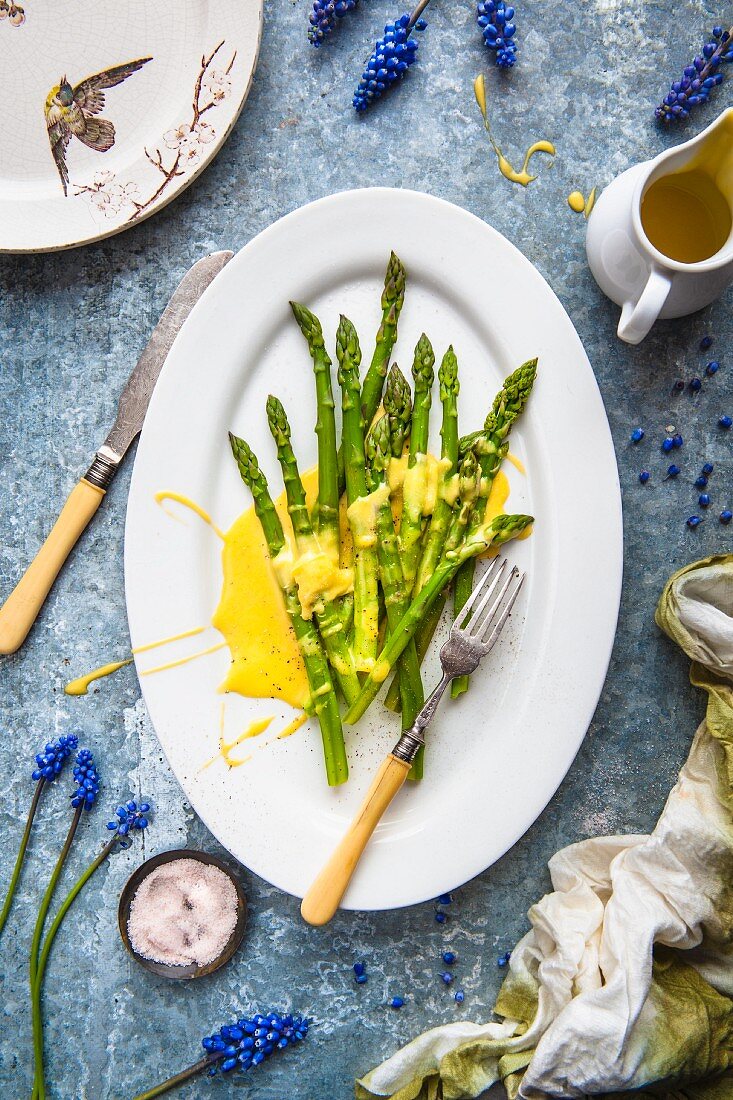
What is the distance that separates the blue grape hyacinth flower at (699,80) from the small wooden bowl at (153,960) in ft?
6.80

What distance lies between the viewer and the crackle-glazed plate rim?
1.83 m

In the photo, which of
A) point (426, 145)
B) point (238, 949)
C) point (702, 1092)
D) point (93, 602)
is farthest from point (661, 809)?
point (426, 145)

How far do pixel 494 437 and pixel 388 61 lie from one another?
36.0 inches

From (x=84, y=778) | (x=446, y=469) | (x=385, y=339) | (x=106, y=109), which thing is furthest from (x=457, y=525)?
(x=106, y=109)

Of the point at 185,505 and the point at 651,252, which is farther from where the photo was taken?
the point at 185,505

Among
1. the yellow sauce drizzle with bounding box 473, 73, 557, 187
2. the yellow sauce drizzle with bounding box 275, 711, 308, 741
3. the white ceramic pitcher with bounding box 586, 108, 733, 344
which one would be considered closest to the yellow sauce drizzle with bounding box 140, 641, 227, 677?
the yellow sauce drizzle with bounding box 275, 711, 308, 741

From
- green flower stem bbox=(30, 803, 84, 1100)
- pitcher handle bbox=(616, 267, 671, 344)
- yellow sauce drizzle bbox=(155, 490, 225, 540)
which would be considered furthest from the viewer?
green flower stem bbox=(30, 803, 84, 1100)

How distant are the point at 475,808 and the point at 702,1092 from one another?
795mm

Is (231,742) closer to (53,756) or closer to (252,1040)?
(53,756)

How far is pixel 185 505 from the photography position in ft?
6.14

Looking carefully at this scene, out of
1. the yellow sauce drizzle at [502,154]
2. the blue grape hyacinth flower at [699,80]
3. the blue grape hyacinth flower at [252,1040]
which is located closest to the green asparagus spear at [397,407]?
the yellow sauce drizzle at [502,154]

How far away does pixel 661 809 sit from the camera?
198 centimetres

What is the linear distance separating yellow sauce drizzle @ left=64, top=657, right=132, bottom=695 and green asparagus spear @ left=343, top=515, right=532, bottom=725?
59cm

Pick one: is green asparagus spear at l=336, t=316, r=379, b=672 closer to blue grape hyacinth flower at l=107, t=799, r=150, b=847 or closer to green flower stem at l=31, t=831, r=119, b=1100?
blue grape hyacinth flower at l=107, t=799, r=150, b=847
